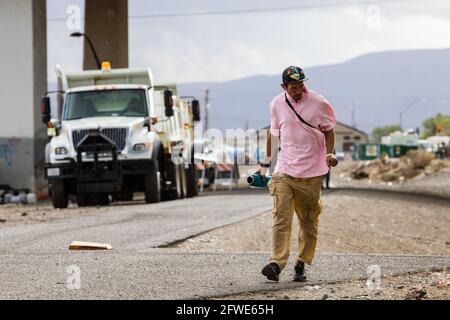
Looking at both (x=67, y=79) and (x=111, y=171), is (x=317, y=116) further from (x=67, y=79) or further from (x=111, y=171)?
(x=67, y=79)

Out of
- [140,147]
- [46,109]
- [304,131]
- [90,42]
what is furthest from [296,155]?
[90,42]

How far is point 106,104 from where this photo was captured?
27.8 meters

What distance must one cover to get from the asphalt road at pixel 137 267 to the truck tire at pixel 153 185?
9027 mm

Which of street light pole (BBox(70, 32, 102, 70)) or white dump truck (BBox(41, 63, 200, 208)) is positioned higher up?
street light pole (BBox(70, 32, 102, 70))

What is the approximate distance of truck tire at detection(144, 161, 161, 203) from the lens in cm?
2784

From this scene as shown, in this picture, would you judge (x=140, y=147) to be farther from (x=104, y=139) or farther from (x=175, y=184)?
(x=175, y=184)

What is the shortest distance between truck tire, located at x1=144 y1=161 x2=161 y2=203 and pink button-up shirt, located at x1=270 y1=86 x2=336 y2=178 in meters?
17.6

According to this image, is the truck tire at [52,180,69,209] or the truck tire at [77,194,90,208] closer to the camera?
the truck tire at [52,180,69,209]

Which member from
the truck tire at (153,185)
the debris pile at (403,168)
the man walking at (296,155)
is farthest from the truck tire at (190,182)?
the debris pile at (403,168)

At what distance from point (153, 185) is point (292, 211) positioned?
1792 cm

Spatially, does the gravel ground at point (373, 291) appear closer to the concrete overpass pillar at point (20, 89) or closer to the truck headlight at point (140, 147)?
the truck headlight at point (140, 147)

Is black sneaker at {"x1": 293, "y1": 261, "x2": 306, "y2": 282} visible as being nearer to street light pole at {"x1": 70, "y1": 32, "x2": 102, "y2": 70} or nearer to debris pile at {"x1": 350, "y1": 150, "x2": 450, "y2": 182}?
street light pole at {"x1": 70, "y1": 32, "x2": 102, "y2": 70}

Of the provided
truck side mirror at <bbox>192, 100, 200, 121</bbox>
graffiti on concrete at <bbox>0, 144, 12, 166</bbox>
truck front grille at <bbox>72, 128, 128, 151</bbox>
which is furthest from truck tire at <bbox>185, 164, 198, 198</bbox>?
truck front grille at <bbox>72, 128, 128, 151</bbox>

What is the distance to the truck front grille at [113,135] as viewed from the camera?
2709 cm
